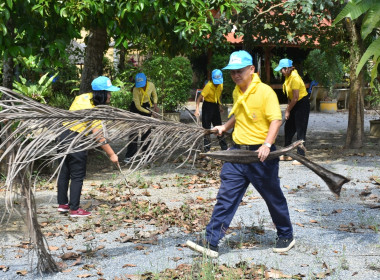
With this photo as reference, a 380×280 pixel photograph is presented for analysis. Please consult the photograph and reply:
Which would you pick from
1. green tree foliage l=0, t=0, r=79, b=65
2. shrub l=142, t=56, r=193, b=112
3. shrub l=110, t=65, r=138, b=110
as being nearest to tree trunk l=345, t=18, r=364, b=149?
green tree foliage l=0, t=0, r=79, b=65

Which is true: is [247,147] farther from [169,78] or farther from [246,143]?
[169,78]

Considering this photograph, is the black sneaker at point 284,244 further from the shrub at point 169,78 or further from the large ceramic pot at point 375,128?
the shrub at point 169,78

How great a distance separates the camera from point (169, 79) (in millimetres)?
16766

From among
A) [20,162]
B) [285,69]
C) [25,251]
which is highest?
[285,69]

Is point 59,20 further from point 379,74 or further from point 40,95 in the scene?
point 379,74

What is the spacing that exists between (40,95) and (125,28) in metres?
4.04

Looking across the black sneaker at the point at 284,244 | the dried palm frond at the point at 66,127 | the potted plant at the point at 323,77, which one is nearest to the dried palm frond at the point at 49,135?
the dried palm frond at the point at 66,127

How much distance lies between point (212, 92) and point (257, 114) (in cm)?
624

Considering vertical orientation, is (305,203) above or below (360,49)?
below

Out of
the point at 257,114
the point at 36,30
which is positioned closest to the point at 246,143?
the point at 257,114

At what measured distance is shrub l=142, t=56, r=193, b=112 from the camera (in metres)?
16.6

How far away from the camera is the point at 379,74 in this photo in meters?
12.2

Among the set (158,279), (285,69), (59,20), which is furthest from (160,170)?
(158,279)

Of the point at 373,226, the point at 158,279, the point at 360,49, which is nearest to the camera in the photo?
the point at 158,279
